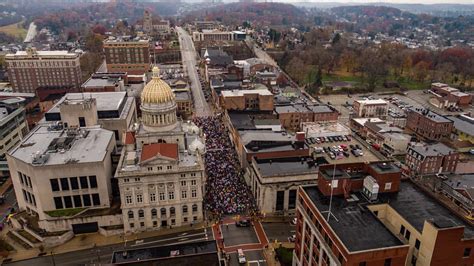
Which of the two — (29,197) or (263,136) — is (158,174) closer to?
(29,197)

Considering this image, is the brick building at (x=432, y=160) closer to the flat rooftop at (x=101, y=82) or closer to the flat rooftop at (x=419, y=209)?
the flat rooftop at (x=419, y=209)

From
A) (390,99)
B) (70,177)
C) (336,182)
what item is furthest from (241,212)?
(390,99)

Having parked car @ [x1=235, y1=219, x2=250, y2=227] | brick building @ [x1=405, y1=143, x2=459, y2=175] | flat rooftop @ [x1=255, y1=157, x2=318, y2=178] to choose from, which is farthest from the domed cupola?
brick building @ [x1=405, y1=143, x2=459, y2=175]

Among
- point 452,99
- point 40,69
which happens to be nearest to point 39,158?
point 40,69

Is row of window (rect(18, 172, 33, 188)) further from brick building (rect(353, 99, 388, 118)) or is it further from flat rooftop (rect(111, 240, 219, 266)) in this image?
brick building (rect(353, 99, 388, 118))

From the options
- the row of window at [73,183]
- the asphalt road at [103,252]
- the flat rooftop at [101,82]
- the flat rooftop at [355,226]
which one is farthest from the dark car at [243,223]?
the flat rooftop at [101,82]

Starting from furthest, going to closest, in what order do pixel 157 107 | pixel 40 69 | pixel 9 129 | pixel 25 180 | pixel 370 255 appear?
pixel 40 69
pixel 9 129
pixel 157 107
pixel 25 180
pixel 370 255
